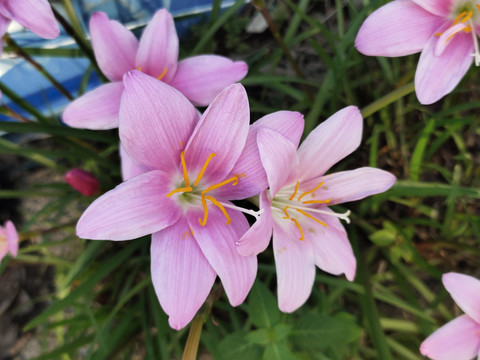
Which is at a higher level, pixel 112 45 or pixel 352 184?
pixel 112 45

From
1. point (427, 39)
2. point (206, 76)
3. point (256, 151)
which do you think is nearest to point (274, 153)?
point (256, 151)

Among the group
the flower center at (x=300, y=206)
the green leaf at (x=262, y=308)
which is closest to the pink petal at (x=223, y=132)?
the flower center at (x=300, y=206)

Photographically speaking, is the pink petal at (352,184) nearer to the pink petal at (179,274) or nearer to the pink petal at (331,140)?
the pink petal at (331,140)

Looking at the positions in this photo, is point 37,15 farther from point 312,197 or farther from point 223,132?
point 312,197

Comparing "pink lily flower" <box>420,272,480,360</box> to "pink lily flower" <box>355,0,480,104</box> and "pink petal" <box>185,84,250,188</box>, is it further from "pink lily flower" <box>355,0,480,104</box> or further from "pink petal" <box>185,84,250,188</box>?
"pink petal" <box>185,84,250,188</box>

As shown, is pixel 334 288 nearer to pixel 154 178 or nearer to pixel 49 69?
pixel 154 178

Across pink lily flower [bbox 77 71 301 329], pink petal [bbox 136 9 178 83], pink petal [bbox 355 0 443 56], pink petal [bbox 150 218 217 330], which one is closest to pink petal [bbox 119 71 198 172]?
pink lily flower [bbox 77 71 301 329]
